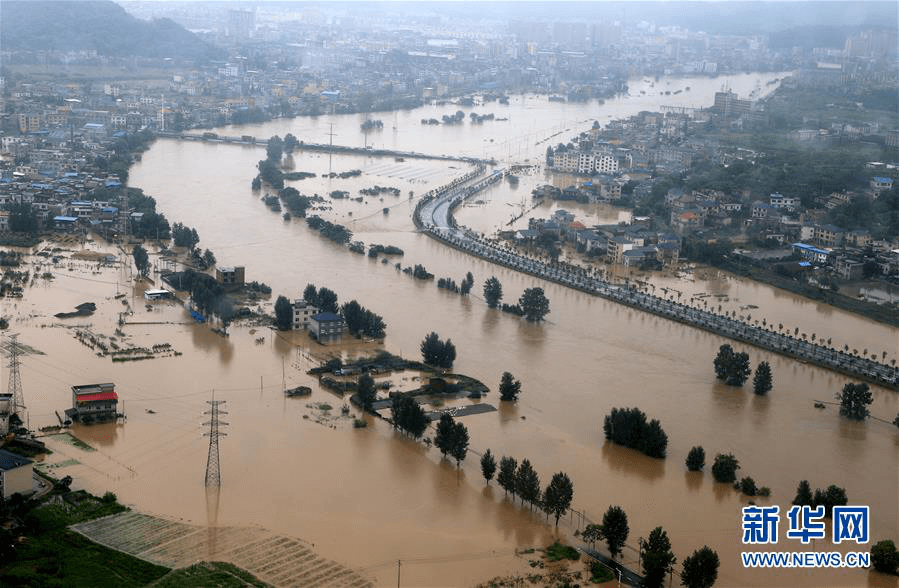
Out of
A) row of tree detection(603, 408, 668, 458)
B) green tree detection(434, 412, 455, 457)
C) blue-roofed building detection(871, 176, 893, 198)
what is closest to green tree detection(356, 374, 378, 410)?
green tree detection(434, 412, 455, 457)

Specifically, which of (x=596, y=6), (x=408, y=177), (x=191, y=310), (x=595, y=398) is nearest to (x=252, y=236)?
(x=191, y=310)

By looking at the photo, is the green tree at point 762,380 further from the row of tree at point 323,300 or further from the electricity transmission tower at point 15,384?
the electricity transmission tower at point 15,384

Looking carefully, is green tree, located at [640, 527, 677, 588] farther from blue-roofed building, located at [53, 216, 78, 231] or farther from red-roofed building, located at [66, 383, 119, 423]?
blue-roofed building, located at [53, 216, 78, 231]

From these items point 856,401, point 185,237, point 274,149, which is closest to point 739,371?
point 856,401

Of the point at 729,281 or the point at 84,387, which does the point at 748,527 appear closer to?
the point at 84,387

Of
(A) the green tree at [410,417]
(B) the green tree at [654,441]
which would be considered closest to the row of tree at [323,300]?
(A) the green tree at [410,417]

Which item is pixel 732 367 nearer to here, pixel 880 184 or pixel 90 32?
pixel 880 184
